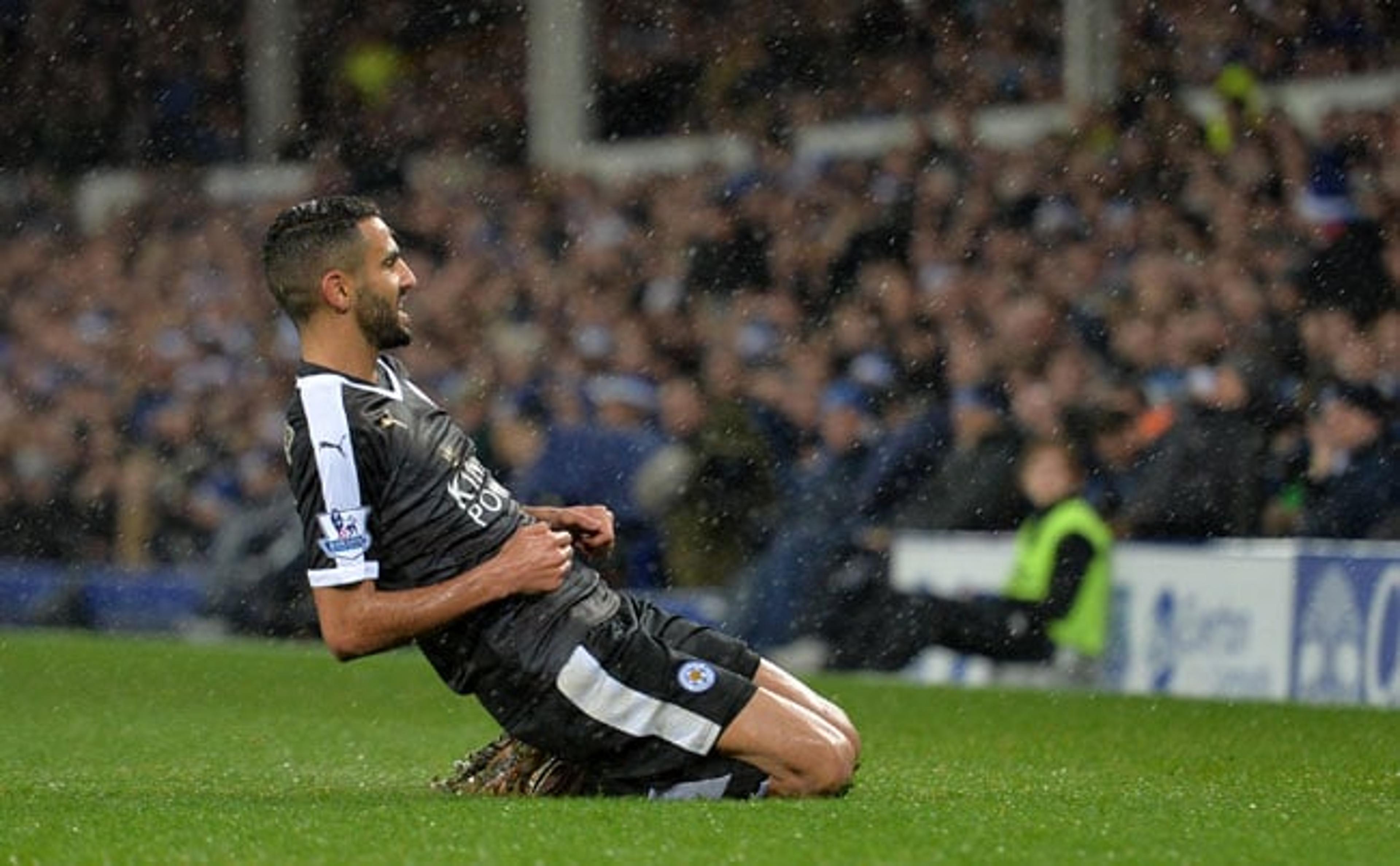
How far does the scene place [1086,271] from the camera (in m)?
14.4

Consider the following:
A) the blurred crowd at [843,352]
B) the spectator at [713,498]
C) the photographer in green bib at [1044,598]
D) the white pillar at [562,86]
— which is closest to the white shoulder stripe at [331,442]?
the photographer in green bib at [1044,598]

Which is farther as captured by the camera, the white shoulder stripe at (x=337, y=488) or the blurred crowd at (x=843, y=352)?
the blurred crowd at (x=843, y=352)

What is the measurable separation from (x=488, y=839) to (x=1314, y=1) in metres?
11.6

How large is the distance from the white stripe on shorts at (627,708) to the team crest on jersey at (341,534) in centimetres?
56

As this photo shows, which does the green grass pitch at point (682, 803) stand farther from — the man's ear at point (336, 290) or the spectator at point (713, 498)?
the spectator at point (713, 498)

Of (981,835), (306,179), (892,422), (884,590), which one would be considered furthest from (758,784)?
(306,179)

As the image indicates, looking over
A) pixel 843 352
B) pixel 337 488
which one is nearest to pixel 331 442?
pixel 337 488

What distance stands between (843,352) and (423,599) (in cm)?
890

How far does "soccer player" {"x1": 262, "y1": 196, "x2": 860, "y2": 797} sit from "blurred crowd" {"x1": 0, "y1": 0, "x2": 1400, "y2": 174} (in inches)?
381

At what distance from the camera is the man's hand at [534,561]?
6.23 meters

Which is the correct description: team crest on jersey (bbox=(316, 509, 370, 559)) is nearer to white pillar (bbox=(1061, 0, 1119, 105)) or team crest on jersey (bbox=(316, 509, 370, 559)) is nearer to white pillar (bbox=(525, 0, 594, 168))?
white pillar (bbox=(1061, 0, 1119, 105))

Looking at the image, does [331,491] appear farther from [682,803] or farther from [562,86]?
[562,86]

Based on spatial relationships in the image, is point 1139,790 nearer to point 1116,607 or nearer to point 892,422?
point 1116,607

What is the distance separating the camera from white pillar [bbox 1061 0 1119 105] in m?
16.6
